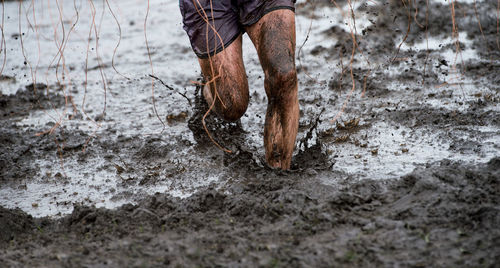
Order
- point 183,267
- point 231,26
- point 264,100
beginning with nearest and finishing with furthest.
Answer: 1. point 183,267
2. point 231,26
3. point 264,100

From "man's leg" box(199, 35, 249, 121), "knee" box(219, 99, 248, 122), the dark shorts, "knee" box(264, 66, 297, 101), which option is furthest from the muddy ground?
the dark shorts

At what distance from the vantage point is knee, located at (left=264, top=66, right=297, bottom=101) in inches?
138

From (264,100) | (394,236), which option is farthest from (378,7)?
(394,236)

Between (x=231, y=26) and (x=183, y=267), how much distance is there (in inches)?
79.3

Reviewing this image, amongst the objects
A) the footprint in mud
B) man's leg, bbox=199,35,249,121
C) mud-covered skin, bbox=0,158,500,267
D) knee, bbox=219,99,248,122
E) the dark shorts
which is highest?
the dark shorts

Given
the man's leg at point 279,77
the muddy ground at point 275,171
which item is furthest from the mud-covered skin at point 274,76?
the muddy ground at point 275,171

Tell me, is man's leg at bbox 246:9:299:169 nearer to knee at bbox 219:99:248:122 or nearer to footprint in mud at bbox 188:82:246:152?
knee at bbox 219:99:248:122

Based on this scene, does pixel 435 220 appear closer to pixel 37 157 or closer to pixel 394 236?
pixel 394 236

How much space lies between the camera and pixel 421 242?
2725mm

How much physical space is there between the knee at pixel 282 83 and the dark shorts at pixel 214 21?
55 centimetres

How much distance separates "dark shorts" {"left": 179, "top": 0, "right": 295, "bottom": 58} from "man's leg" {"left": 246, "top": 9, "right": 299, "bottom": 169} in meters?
0.22

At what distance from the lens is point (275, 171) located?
12.6 feet

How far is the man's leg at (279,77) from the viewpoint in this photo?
139 inches

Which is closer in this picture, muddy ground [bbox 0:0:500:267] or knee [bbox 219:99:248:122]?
muddy ground [bbox 0:0:500:267]
